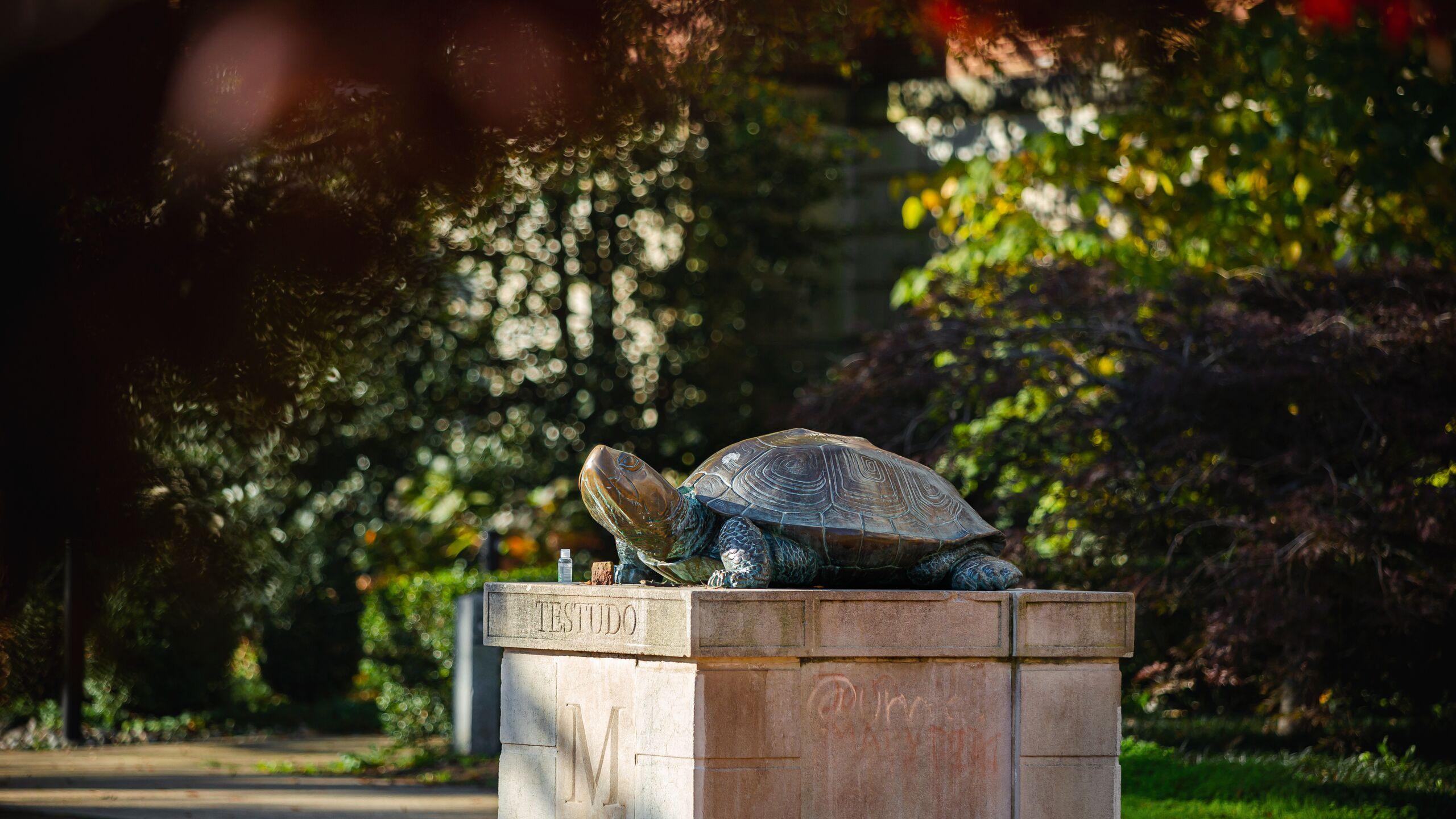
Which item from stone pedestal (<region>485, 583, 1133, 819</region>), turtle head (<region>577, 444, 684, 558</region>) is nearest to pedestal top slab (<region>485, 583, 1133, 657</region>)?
stone pedestal (<region>485, 583, 1133, 819</region>)

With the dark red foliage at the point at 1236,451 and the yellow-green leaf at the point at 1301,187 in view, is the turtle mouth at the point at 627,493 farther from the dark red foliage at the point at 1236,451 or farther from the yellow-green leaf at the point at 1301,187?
the yellow-green leaf at the point at 1301,187

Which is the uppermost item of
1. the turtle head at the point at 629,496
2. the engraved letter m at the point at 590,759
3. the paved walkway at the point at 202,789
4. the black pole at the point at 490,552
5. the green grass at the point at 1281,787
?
the turtle head at the point at 629,496

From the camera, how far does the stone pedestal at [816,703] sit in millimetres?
4730

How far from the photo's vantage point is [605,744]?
5.09 m

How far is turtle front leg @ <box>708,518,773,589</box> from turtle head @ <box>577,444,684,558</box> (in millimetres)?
203

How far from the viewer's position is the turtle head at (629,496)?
16.4 ft

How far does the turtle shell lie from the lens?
16.9 feet

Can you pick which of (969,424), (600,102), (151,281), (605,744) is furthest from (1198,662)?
(151,281)

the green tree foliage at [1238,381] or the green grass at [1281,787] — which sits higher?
the green tree foliage at [1238,381]

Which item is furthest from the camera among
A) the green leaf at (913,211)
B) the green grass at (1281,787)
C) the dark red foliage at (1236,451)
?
the green leaf at (913,211)

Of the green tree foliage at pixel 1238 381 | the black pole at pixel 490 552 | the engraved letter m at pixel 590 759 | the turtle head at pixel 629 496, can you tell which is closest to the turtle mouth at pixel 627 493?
the turtle head at pixel 629 496

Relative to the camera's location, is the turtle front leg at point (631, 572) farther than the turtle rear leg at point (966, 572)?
Yes

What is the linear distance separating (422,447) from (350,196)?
9.58 meters

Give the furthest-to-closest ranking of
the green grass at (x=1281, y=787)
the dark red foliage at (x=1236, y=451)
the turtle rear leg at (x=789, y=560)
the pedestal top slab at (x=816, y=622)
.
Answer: the dark red foliage at (x=1236, y=451), the green grass at (x=1281, y=787), the turtle rear leg at (x=789, y=560), the pedestal top slab at (x=816, y=622)
